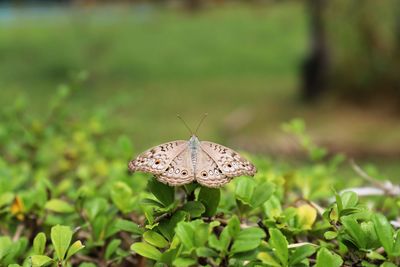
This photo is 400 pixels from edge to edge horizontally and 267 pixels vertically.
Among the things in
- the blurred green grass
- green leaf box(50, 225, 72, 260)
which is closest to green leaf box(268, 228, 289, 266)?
green leaf box(50, 225, 72, 260)

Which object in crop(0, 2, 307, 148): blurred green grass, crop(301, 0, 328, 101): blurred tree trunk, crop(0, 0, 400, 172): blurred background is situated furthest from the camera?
crop(0, 2, 307, 148): blurred green grass

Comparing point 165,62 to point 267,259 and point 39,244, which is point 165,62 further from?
point 267,259

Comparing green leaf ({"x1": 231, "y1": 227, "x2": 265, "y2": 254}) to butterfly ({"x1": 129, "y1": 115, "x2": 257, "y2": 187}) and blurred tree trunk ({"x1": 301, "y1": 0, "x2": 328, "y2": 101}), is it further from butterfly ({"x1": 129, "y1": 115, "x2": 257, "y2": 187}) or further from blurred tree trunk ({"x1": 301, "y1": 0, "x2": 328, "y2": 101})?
blurred tree trunk ({"x1": 301, "y1": 0, "x2": 328, "y2": 101})

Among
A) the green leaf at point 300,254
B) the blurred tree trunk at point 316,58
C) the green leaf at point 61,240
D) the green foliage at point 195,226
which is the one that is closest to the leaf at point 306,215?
the green foliage at point 195,226

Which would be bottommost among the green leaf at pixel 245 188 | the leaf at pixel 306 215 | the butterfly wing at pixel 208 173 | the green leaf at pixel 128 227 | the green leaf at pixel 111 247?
the green leaf at pixel 111 247

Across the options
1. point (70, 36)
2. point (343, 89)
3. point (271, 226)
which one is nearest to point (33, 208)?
point (271, 226)

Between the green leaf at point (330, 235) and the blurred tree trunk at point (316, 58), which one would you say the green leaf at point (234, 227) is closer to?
the green leaf at point (330, 235)

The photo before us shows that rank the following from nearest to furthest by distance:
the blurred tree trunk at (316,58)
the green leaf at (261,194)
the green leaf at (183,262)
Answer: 1. the green leaf at (183,262)
2. the green leaf at (261,194)
3. the blurred tree trunk at (316,58)
